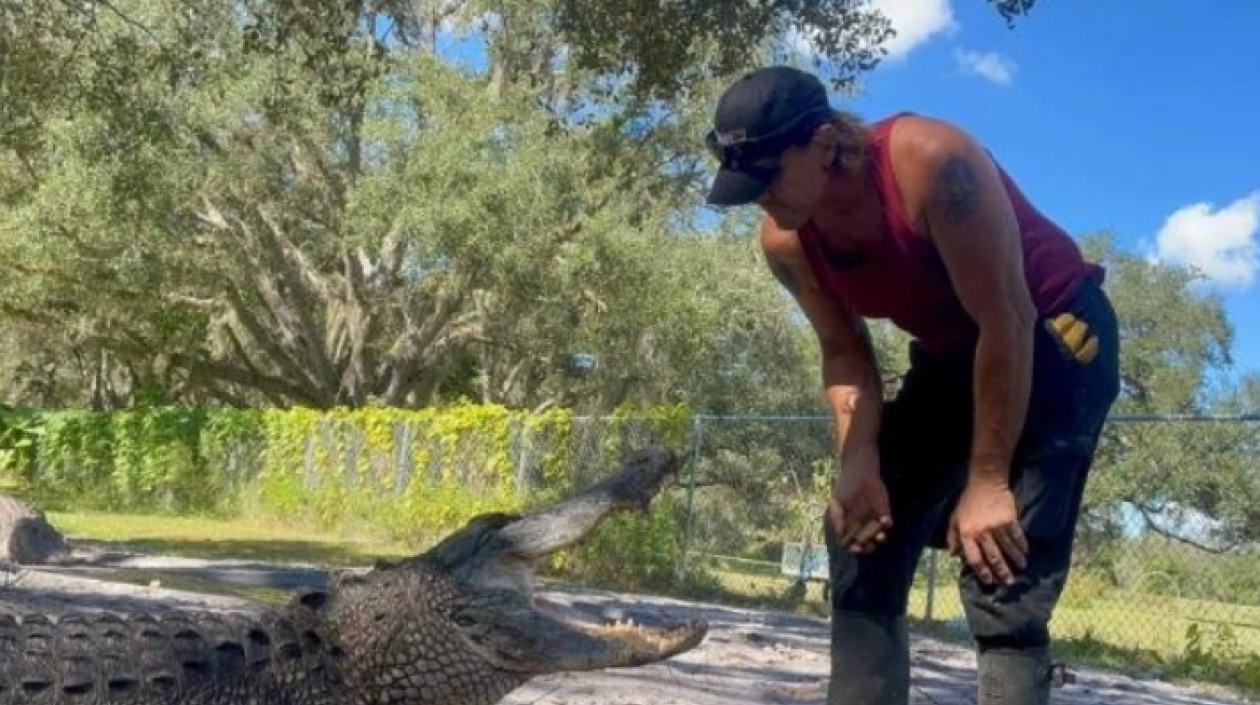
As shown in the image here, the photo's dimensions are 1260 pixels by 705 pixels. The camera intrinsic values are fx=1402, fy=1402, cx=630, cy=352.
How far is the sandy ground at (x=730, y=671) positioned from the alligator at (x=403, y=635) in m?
1.52

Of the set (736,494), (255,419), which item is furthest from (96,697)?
(255,419)

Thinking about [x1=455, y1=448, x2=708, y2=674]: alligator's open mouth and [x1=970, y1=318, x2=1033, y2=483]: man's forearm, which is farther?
[x1=455, y1=448, x2=708, y2=674]: alligator's open mouth

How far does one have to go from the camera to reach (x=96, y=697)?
327 cm

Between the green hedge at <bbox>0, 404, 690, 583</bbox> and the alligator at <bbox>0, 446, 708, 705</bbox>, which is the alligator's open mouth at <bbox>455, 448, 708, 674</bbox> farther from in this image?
the green hedge at <bbox>0, 404, 690, 583</bbox>

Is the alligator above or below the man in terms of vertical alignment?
below

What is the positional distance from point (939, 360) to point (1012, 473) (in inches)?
13.3

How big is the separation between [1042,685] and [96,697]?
2.13 meters

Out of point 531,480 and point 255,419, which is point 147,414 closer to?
point 255,419

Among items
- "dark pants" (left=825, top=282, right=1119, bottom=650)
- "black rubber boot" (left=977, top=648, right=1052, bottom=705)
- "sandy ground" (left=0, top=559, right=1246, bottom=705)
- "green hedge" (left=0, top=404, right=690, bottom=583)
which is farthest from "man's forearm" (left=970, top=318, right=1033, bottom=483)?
"green hedge" (left=0, top=404, right=690, bottom=583)

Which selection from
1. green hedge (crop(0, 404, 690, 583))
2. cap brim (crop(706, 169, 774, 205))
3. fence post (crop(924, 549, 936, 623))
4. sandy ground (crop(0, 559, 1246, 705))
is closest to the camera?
cap brim (crop(706, 169, 774, 205))

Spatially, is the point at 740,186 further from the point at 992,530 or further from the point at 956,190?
the point at 992,530

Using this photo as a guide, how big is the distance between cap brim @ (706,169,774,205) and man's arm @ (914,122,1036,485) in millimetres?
300

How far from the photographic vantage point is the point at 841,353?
336 centimetres

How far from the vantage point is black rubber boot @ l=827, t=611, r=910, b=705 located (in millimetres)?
3209
